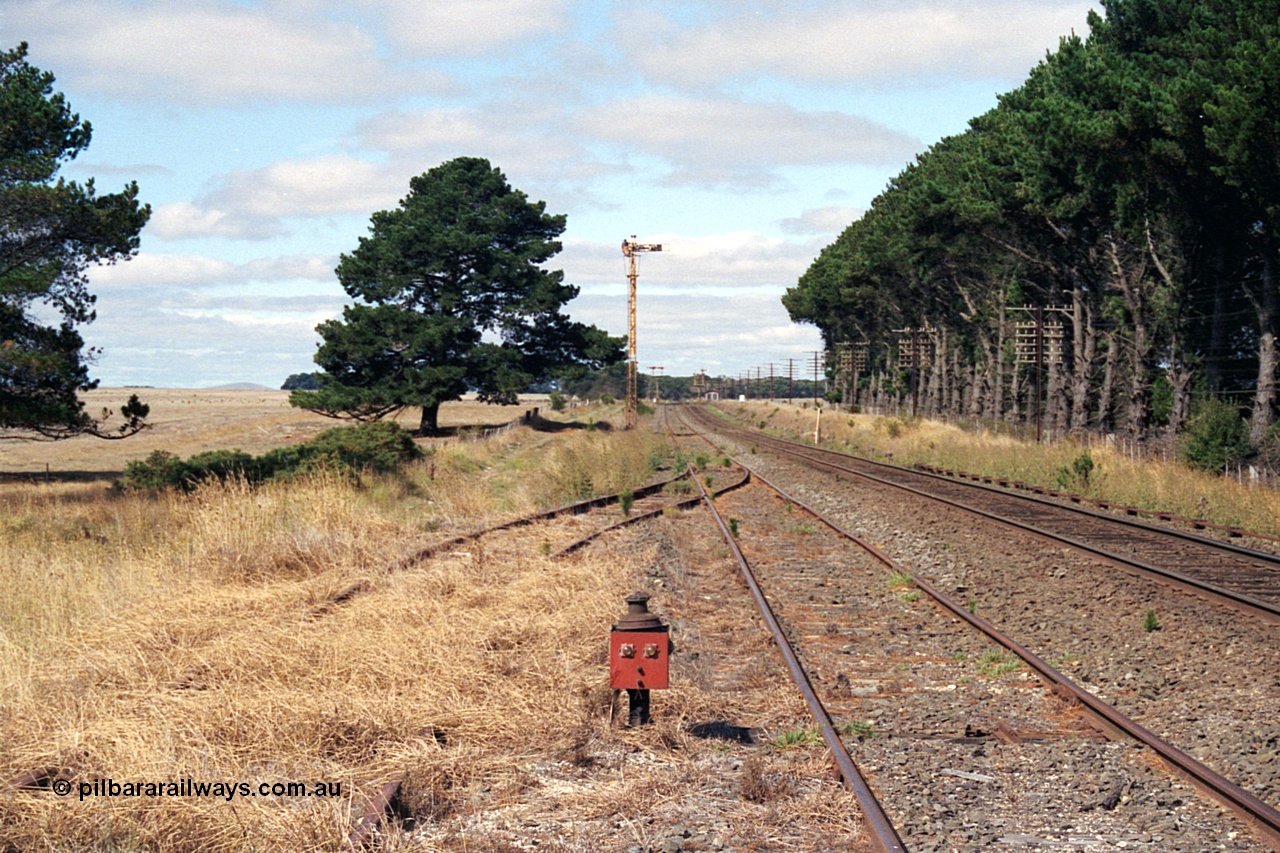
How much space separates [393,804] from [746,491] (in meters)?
21.4

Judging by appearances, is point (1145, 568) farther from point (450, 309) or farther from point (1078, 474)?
point (450, 309)

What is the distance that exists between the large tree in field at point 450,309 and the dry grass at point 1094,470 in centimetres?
1558

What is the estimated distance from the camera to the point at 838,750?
6.10 metres

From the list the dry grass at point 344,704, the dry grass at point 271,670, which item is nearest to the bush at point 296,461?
the dry grass at point 271,670

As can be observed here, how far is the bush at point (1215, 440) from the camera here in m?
26.3

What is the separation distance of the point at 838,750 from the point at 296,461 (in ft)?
75.6

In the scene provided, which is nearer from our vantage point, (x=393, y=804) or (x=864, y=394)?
(x=393, y=804)

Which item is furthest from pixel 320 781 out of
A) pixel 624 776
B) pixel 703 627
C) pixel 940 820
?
pixel 703 627

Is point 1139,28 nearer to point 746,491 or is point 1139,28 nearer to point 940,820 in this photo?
point 746,491

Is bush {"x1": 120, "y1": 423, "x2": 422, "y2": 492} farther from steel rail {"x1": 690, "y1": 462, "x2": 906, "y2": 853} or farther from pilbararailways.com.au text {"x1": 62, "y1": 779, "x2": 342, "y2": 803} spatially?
pilbararailways.com.au text {"x1": 62, "y1": 779, "x2": 342, "y2": 803}

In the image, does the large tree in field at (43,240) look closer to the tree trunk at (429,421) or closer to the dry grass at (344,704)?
the dry grass at (344,704)

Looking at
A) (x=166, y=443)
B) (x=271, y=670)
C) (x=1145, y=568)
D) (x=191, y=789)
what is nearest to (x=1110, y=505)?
(x=1145, y=568)

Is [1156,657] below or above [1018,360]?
below

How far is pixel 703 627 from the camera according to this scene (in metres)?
10.2
